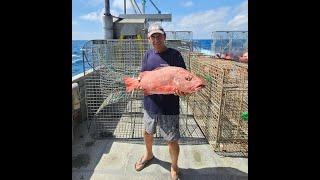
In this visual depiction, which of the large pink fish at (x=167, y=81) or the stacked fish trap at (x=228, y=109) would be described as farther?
the stacked fish trap at (x=228, y=109)

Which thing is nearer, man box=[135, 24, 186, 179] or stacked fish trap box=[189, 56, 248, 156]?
man box=[135, 24, 186, 179]

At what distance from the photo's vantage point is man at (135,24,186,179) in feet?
9.58

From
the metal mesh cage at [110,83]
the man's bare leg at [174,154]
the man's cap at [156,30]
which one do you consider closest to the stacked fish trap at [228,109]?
the metal mesh cage at [110,83]

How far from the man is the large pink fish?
0.09 metres

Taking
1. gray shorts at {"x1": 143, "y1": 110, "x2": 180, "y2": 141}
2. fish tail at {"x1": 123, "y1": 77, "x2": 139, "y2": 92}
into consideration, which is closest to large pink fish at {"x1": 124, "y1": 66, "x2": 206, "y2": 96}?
fish tail at {"x1": 123, "y1": 77, "x2": 139, "y2": 92}

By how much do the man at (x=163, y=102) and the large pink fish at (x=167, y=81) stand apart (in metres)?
0.09

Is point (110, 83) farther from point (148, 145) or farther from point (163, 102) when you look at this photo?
point (163, 102)

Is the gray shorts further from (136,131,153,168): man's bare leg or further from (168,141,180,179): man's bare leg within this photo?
(136,131,153,168): man's bare leg

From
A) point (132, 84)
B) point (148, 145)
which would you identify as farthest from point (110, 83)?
point (132, 84)

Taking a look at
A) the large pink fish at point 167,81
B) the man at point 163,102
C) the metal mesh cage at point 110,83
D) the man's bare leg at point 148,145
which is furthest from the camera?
the metal mesh cage at point 110,83

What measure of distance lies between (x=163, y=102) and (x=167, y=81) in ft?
0.91

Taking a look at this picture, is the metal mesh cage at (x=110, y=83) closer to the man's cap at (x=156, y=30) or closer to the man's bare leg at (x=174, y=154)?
the man's bare leg at (x=174, y=154)

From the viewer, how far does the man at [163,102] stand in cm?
292
